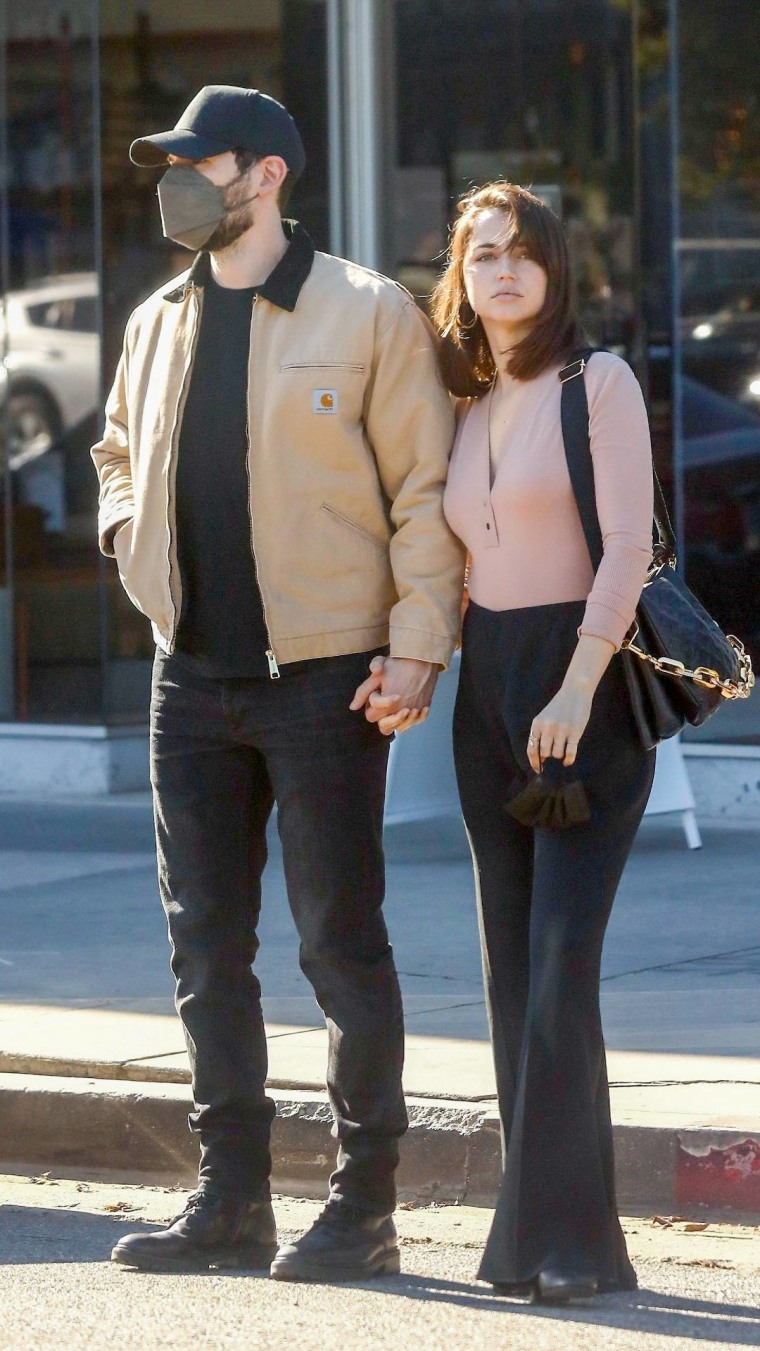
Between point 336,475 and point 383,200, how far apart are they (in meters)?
6.50

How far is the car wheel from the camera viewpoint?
1088 centimetres

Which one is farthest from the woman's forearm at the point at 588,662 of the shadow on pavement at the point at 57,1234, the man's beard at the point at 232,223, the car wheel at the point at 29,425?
the car wheel at the point at 29,425

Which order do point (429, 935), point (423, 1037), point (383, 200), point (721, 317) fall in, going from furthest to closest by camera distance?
point (383, 200)
point (721, 317)
point (429, 935)
point (423, 1037)

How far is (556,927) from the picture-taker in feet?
13.0

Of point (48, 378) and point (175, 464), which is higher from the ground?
point (48, 378)

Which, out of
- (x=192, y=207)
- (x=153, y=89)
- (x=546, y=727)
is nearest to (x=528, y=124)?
(x=153, y=89)

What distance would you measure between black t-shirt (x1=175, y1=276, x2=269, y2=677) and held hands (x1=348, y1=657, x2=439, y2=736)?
20cm

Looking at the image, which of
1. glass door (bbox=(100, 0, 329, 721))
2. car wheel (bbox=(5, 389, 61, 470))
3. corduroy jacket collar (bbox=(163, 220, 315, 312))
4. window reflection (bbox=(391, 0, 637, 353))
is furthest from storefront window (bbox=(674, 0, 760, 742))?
corduroy jacket collar (bbox=(163, 220, 315, 312))

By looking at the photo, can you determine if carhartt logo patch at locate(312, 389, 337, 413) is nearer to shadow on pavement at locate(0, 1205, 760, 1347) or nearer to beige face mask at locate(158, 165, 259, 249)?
beige face mask at locate(158, 165, 259, 249)

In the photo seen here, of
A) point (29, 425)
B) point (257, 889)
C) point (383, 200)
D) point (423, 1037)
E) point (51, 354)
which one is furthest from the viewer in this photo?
point (29, 425)

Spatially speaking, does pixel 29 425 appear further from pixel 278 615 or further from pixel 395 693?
pixel 395 693

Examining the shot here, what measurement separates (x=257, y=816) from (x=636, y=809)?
74 cm

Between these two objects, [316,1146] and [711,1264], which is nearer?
[711,1264]

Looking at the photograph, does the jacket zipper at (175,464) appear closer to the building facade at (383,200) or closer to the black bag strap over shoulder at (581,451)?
the black bag strap over shoulder at (581,451)
